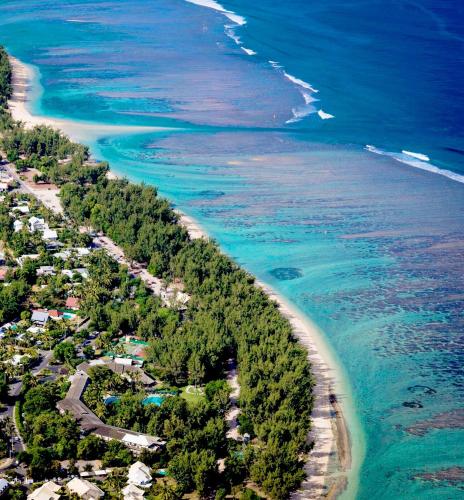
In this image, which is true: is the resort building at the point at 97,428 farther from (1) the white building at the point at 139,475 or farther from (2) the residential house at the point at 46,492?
(2) the residential house at the point at 46,492

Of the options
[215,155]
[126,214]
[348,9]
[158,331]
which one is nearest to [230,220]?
[126,214]

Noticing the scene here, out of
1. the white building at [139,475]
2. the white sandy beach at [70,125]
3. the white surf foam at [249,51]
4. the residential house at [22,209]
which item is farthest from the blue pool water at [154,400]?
the white surf foam at [249,51]

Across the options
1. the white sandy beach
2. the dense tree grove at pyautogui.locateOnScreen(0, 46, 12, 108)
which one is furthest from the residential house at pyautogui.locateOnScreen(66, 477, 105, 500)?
the dense tree grove at pyautogui.locateOnScreen(0, 46, 12, 108)

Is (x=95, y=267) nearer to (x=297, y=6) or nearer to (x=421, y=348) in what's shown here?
(x=421, y=348)

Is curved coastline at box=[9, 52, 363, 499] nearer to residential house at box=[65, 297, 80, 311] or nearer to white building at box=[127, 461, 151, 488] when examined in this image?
white building at box=[127, 461, 151, 488]

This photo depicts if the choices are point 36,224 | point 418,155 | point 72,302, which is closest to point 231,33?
point 418,155

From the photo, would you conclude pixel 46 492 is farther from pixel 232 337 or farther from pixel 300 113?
pixel 300 113
